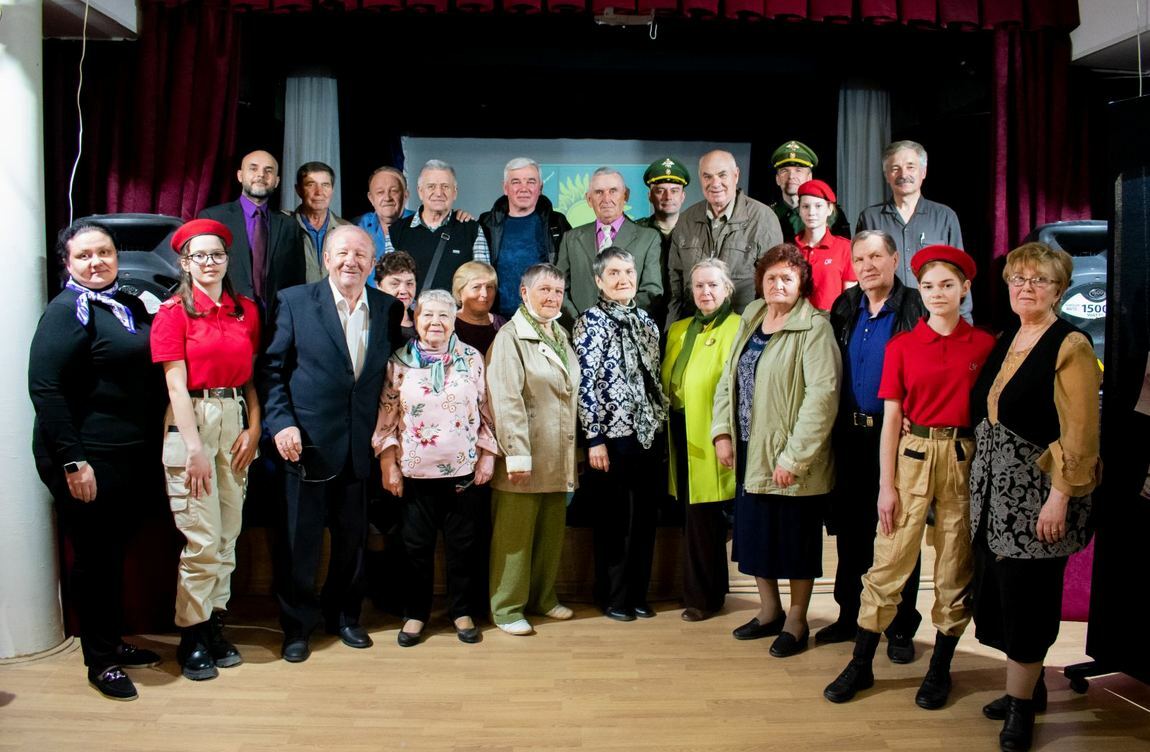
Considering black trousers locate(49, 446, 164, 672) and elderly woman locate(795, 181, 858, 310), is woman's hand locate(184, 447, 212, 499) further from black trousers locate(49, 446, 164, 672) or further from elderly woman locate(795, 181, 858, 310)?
elderly woman locate(795, 181, 858, 310)

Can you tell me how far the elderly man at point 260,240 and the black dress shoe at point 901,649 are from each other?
267 centimetres

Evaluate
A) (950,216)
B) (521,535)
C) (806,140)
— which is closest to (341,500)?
(521,535)

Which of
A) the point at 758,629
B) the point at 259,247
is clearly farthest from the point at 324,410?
the point at 758,629

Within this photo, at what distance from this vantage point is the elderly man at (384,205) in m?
3.88

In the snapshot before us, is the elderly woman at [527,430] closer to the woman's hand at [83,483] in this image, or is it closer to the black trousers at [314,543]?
the black trousers at [314,543]

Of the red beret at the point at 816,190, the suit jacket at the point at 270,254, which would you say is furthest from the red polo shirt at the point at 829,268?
the suit jacket at the point at 270,254

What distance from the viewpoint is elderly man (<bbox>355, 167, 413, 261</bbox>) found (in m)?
3.88

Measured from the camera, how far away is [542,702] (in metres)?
2.80

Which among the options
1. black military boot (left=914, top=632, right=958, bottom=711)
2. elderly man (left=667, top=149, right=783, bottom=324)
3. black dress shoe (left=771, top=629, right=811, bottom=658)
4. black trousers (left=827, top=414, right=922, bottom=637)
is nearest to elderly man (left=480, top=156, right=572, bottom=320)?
elderly man (left=667, top=149, right=783, bottom=324)

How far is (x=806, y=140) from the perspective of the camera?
5.71m

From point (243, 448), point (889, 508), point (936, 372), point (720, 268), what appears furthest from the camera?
point (720, 268)

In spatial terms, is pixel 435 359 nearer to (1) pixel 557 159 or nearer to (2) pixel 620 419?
(2) pixel 620 419

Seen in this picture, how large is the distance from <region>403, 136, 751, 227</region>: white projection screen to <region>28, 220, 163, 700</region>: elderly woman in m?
3.03

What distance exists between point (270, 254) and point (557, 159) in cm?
259
